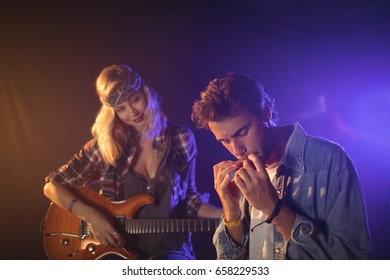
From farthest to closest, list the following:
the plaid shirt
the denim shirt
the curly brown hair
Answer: the plaid shirt < the curly brown hair < the denim shirt

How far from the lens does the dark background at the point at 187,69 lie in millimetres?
2465

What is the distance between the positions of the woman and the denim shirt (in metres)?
0.30

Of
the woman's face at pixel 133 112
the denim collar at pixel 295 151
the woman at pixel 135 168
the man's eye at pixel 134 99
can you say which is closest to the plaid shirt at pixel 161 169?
the woman at pixel 135 168

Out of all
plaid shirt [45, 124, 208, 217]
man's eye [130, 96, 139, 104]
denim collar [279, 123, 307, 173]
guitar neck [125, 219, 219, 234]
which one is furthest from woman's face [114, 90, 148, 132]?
denim collar [279, 123, 307, 173]

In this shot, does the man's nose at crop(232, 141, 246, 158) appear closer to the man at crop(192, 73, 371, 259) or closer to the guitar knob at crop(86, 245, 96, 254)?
the man at crop(192, 73, 371, 259)

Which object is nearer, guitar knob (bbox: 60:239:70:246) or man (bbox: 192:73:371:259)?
man (bbox: 192:73:371:259)

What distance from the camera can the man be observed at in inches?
87.1

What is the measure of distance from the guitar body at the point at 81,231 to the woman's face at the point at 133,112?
1.37 ft

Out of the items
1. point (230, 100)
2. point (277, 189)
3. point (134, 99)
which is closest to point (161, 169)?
point (134, 99)

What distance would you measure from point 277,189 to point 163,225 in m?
0.66

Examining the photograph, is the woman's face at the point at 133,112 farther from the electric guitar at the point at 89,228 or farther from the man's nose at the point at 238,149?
the man's nose at the point at 238,149

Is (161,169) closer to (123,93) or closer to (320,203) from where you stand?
(123,93)

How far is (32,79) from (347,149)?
1.93m

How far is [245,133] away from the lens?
2301 millimetres
